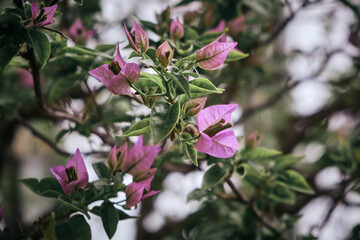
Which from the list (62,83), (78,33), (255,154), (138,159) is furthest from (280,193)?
(78,33)

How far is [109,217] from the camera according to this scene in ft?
2.03

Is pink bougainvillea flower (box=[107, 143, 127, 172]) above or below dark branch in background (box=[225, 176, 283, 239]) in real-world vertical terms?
above

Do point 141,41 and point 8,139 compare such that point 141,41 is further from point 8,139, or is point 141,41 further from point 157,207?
point 8,139

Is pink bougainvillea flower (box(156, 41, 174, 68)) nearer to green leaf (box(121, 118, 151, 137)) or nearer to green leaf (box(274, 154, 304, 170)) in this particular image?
green leaf (box(121, 118, 151, 137))

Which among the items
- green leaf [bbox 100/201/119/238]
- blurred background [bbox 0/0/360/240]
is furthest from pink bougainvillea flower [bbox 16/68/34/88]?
green leaf [bbox 100/201/119/238]

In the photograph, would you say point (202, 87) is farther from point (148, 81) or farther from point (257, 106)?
point (257, 106)

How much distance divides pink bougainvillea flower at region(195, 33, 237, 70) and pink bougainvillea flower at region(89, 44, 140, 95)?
0.11m

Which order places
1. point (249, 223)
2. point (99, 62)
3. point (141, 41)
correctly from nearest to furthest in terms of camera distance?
point (141, 41) < point (99, 62) < point (249, 223)

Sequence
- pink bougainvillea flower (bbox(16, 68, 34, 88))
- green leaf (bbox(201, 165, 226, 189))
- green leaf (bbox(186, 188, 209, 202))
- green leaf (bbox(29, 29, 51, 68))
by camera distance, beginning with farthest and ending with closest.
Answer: pink bougainvillea flower (bbox(16, 68, 34, 88)) → green leaf (bbox(186, 188, 209, 202)) → green leaf (bbox(201, 165, 226, 189)) → green leaf (bbox(29, 29, 51, 68))

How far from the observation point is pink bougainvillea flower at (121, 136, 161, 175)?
69cm

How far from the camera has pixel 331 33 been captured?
1.86m

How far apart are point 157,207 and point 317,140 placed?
0.91 meters

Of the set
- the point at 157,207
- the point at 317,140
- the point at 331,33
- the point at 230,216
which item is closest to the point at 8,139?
the point at 157,207

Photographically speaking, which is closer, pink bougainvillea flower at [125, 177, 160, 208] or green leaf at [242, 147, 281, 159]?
pink bougainvillea flower at [125, 177, 160, 208]
